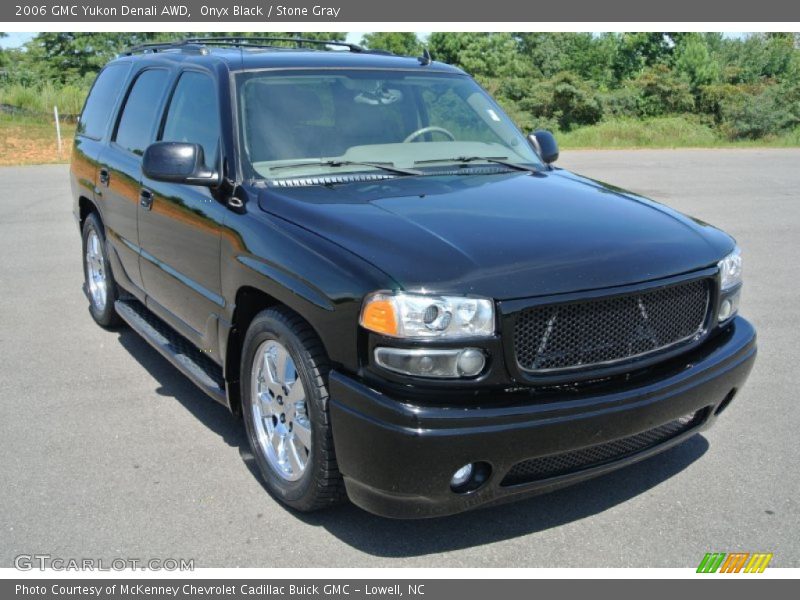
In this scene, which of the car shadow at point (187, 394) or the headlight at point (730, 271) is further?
the car shadow at point (187, 394)

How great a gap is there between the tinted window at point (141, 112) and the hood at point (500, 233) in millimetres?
1681

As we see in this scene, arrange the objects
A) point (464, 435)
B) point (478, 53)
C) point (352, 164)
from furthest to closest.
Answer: point (478, 53) → point (352, 164) → point (464, 435)

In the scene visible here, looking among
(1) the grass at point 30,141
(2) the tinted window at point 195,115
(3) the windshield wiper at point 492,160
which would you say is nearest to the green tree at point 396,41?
(1) the grass at point 30,141

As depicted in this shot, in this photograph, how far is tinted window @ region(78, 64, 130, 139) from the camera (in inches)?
239

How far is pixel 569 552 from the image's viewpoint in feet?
11.2

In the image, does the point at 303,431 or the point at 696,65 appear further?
the point at 696,65

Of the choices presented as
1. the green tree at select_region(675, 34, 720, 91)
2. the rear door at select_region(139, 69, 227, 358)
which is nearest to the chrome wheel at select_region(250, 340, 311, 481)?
the rear door at select_region(139, 69, 227, 358)

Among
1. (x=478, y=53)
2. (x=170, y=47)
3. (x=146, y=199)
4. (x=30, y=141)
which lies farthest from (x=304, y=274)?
(x=478, y=53)

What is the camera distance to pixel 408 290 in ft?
9.95

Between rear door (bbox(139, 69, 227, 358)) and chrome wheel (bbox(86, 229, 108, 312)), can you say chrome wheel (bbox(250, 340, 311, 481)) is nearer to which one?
rear door (bbox(139, 69, 227, 358))

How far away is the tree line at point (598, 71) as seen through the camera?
3384cm

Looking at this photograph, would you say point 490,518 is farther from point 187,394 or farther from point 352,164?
point 187,394

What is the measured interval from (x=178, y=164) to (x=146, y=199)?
1031 mm

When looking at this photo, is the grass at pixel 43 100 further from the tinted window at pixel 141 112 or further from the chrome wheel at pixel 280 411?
the chrome wheel at pixel 280 411
